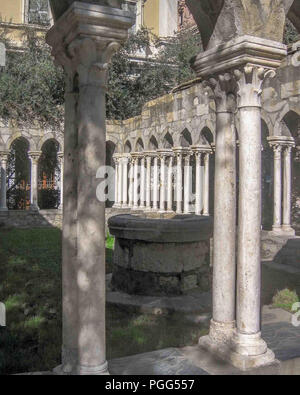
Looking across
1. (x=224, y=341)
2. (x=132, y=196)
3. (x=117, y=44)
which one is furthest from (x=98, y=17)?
(x=132, y=196)

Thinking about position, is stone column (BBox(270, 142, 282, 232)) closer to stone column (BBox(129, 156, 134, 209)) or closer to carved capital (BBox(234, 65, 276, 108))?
carved capital (BBox(234, 65, 276, 108))

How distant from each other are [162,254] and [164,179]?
24.8 ft

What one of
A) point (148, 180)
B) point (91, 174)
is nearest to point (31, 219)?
point (148, 180)

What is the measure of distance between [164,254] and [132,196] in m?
9.89

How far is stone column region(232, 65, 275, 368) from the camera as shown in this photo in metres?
3.63

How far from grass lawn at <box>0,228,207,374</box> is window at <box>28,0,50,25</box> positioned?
604 inches

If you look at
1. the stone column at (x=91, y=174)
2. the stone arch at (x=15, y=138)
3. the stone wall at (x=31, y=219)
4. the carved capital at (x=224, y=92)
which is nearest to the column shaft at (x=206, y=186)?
the stone wall at (x=31, y=219)

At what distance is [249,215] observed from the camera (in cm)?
366

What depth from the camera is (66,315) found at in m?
3.18

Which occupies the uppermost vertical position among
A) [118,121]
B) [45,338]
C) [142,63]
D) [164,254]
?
[142,63]

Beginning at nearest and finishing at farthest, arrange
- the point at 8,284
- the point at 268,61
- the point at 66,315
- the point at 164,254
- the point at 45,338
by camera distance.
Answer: the point at 66,315 → the point at 268,61 → the point at 45,338 → the point at 164,254 → the point at 8,284

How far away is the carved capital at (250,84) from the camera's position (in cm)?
366

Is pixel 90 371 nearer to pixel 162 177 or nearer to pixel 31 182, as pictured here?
pixel 162 177
